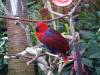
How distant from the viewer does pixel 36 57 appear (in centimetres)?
177

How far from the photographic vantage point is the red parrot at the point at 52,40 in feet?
5.64

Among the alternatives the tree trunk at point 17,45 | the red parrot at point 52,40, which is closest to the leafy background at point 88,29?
the tree trunk at point 17,45

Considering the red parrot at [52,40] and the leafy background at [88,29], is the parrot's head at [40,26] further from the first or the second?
the leafy background at [88,29]

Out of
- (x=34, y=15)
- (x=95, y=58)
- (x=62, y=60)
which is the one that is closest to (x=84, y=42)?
(x=95, y=58)

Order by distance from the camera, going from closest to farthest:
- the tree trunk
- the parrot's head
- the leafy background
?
the parrot's head
the tree trunk
the leafy background

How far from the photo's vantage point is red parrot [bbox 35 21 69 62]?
5.64ft

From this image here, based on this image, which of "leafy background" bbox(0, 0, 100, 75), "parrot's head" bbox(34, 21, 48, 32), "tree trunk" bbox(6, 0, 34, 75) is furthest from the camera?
"leafy background" bbox(0, 0, 100, 75)

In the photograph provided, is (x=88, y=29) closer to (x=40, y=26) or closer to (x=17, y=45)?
(x=17, y=45)

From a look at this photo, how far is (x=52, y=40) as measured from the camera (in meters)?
1.76

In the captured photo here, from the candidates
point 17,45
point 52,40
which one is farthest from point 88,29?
point 52,40

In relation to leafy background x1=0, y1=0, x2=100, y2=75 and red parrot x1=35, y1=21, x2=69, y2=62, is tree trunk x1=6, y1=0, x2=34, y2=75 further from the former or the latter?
red parrot x1=35, y1=21, x2=69, y2=62

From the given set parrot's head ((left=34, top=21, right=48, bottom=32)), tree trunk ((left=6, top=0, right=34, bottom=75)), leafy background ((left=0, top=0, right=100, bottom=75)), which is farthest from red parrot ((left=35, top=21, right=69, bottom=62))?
leafy background ((left=0, top=0, right=100, bottom=75))

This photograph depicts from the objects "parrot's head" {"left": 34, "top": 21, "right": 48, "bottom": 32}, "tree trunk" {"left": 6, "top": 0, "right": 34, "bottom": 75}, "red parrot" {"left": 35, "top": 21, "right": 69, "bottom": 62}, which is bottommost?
"tree trunk" {"left": 6, "top": 0, "right": 34, "bottom": 75}

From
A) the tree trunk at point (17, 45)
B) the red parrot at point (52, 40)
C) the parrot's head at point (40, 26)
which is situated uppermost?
the parrot's head at point (40, 26)
